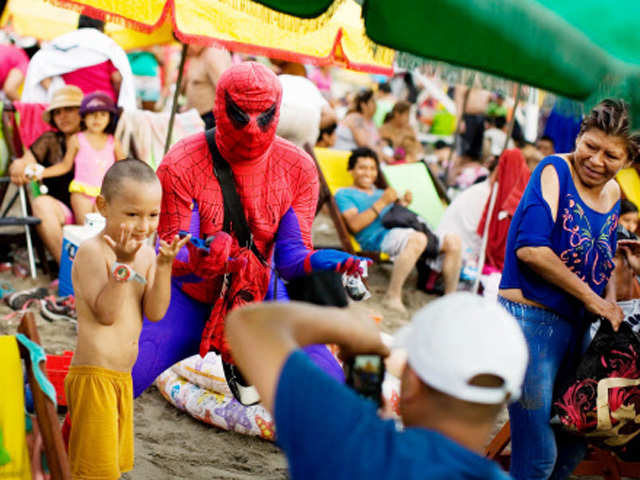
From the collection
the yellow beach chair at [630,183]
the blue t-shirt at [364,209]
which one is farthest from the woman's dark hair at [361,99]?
the yellow beach chair at [630,183]

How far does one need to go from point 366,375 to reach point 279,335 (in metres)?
0.30

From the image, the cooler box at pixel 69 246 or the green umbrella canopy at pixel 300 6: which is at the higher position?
the green umbrella canopy at pixel 300 6

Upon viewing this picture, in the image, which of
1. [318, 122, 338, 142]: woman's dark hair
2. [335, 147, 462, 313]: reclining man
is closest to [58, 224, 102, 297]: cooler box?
[335, 147, 462, 313]: reclining man

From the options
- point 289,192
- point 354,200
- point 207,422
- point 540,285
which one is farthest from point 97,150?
point 540,285

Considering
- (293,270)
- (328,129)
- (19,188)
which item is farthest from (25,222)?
(328,129)

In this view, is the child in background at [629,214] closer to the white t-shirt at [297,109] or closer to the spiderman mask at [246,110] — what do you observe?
the white t-shirt at [297,109]

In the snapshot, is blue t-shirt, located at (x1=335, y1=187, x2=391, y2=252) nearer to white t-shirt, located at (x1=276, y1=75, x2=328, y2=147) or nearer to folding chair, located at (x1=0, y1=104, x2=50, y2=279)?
white t-shirt, located at (x1=276, y1=75, x2=328, y2=147)

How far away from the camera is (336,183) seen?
23.4ft

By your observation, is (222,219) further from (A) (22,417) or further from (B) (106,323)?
(A) (22,417)

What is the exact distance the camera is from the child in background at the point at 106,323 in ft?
8.11

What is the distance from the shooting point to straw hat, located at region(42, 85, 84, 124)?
5809 mm

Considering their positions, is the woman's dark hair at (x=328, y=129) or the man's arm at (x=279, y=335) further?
the woman's dark hair at (x=328, y=129)

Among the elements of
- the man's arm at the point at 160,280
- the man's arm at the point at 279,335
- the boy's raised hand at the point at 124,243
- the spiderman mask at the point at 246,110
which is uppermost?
the spiderman mask at the point at 246,110

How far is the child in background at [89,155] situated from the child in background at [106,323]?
333 centimetres
